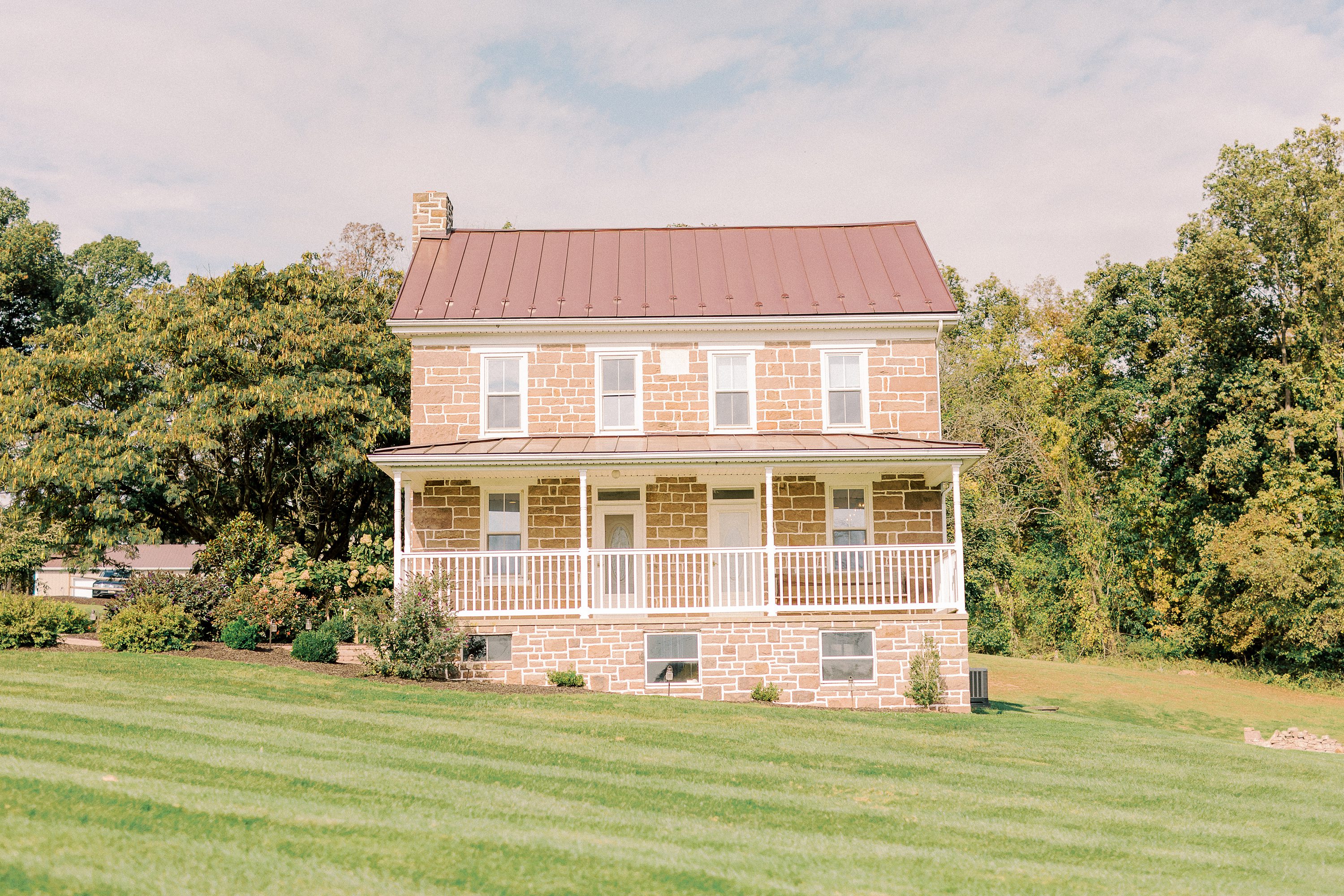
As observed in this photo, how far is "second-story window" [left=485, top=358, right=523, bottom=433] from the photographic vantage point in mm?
18719

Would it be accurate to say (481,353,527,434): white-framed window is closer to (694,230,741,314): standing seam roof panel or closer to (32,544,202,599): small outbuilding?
(694,230,741,314): standing seam roof panel

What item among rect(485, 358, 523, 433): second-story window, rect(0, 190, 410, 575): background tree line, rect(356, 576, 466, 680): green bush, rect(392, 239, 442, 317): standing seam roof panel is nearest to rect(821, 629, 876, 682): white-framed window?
rect(356, 576, 466, 680): green bush

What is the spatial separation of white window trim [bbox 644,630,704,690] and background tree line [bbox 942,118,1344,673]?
16881 millimetres

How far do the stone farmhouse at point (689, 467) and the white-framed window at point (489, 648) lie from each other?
0.03 m

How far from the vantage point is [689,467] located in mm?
16859

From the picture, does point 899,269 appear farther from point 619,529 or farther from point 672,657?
point 672,657

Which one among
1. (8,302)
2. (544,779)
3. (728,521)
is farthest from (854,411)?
(8,302)

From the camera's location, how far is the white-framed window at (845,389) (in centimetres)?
1859

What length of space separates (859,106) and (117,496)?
695 inches

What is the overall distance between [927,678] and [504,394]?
8.60 m

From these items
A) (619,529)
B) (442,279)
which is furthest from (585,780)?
(442,279)

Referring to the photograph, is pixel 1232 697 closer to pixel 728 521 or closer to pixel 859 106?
pixel 728 521

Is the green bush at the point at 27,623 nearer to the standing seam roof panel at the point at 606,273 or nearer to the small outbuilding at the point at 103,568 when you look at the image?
the standing seam roof panel at the point at 606,273

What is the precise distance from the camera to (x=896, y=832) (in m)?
7.73
